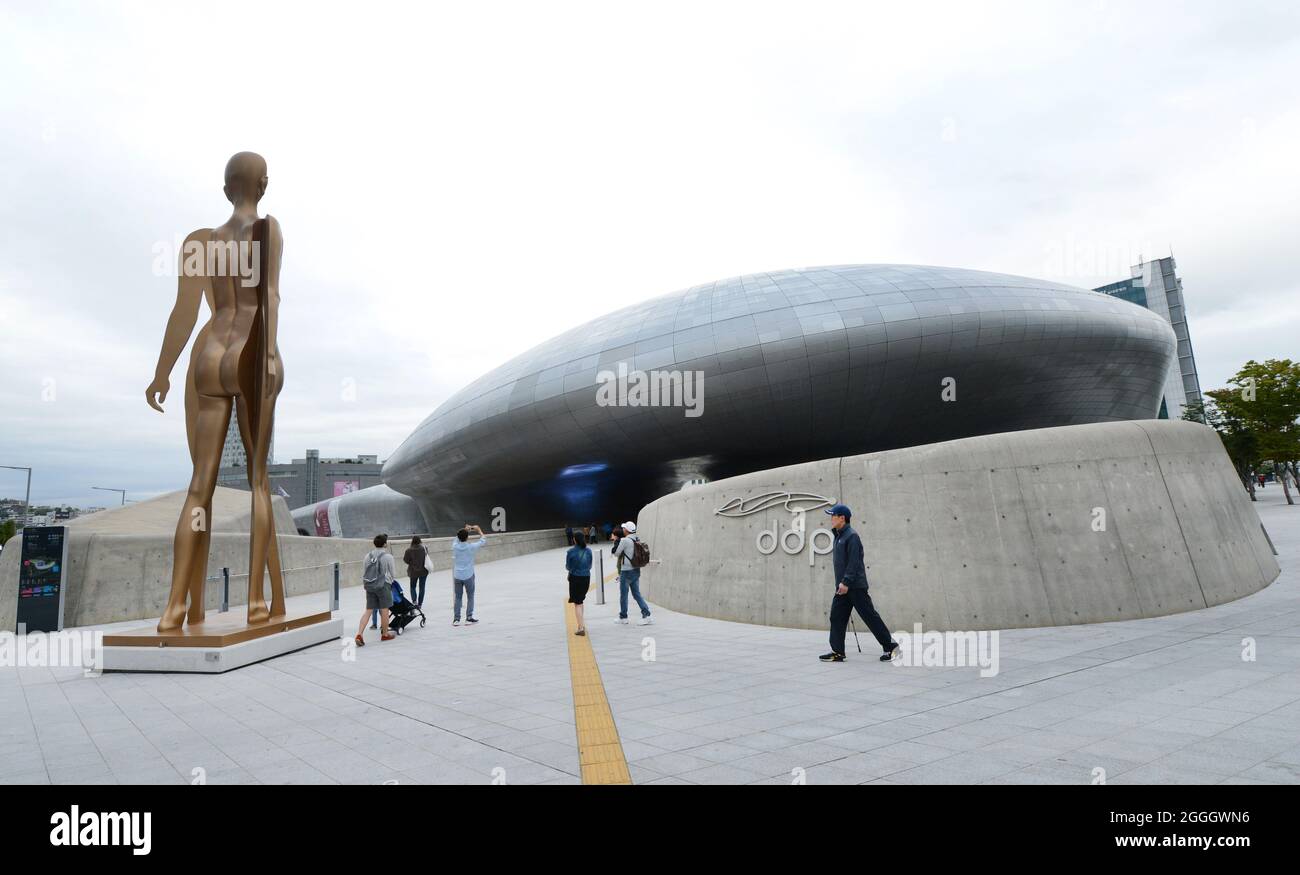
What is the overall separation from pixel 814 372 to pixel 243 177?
68.8ft

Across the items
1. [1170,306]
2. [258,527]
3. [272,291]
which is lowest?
[258,527]

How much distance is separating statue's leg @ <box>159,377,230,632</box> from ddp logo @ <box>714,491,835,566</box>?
7.23m

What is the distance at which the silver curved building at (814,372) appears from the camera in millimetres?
26172

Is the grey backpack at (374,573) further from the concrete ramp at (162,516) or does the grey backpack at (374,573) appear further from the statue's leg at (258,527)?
the concrete ramp at (162,516)

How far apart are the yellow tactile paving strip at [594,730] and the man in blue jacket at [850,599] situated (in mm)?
2506

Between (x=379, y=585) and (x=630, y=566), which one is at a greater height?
(x=630, y=566)

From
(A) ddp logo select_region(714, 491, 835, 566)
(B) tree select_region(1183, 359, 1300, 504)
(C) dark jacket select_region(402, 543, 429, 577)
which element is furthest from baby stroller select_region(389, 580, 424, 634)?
(B) tree select_region(1183, 359, 1300, 504)

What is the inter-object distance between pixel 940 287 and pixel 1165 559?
20.9 meters

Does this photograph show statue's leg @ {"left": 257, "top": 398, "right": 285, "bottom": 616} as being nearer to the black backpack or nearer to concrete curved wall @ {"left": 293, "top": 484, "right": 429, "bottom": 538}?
the black backpack

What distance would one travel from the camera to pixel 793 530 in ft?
30.6

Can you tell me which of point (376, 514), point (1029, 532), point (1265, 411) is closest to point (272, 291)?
point (1029, 532)

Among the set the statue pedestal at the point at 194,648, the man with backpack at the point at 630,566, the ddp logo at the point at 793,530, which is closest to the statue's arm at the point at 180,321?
the statue pedestal at the point at 194,648

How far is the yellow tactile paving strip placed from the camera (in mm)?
3801

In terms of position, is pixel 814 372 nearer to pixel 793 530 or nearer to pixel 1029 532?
pixel 793 530
